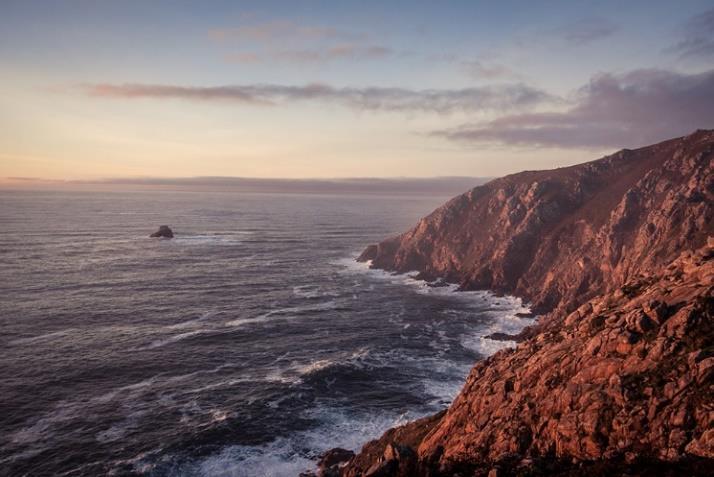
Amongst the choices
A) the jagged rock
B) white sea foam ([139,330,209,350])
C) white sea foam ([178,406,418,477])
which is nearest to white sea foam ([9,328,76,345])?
white sea foam ([139,330,209,350])

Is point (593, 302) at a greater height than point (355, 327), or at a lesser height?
greater

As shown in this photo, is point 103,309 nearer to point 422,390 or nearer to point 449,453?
point 422,390

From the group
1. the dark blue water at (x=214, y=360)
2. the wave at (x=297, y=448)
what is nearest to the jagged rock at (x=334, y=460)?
the wave at (x=297, y=448)

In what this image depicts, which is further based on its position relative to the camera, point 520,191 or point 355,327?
point 520,191

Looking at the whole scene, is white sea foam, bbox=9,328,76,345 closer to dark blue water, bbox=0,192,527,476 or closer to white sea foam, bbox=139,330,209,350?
dark blue water, bbox=0,192,527,476

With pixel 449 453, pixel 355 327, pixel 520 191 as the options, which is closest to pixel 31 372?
pixel 355 327

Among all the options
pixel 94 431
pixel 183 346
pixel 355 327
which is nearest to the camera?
pixel 94 431
